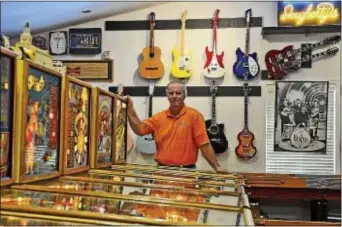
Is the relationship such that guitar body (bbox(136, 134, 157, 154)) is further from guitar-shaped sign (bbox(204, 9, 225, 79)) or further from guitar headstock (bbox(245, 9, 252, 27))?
guitar headstock (bbox(245, 9, 252, 27))

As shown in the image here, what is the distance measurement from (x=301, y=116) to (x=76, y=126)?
13.2 feet

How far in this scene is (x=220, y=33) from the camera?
5832mm

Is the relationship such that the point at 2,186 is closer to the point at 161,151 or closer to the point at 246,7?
the point at 161,151

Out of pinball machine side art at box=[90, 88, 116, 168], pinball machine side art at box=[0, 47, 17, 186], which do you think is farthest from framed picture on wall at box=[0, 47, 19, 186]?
pinball machine side art at box=[90, 88, 116, 168]

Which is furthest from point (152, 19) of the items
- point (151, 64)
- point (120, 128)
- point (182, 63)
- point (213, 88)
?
point (120, 128)

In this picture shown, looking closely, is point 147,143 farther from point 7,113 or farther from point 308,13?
point 7,113

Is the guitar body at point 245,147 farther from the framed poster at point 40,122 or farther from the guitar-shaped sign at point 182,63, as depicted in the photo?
the framed poster at point 40,122

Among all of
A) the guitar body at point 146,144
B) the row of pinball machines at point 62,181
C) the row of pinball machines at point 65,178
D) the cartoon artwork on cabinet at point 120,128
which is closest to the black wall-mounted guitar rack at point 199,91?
the guitar body at point 146,144

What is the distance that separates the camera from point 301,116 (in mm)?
5707

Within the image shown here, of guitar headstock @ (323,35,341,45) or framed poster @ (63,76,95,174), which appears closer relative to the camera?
framed poster @ (63,76,95,174)

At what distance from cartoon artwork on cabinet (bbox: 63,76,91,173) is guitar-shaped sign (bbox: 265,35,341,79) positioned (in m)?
3.65

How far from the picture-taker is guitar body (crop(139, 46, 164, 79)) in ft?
19.2

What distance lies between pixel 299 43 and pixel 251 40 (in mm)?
587

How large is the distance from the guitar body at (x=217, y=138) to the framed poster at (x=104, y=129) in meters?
2.70
